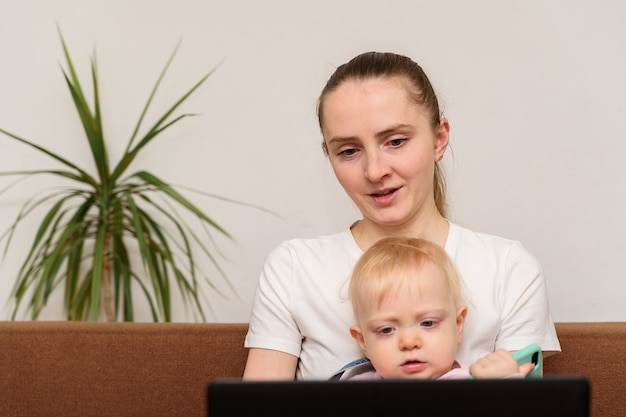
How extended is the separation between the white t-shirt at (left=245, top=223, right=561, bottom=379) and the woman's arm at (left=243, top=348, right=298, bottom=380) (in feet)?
0.05

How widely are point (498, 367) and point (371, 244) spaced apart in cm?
51

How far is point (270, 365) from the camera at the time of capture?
175cm

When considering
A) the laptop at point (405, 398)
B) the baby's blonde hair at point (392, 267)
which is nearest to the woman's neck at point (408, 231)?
the baby's blonde hair at point (392, 267)

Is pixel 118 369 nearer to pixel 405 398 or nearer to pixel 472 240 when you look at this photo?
pixel 472 240

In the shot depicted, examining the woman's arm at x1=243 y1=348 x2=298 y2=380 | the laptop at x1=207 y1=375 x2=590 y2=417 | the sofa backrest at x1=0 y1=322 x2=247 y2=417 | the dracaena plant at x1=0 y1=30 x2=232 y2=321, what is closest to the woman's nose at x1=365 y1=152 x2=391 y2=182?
the woman's arm at x1=243 y1=348 x2=298 y2=380

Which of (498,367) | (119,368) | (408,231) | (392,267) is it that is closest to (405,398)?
(498,367)

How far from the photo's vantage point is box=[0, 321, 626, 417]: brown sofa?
1971 millimetres

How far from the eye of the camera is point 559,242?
280cm

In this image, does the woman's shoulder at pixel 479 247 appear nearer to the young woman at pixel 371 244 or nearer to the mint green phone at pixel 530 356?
the young woman at pixel 371 244

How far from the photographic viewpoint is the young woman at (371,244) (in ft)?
5.64

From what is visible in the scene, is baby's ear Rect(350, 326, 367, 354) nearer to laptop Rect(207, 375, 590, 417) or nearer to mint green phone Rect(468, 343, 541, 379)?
mint green phone Rect(468, 343, 541, 379)

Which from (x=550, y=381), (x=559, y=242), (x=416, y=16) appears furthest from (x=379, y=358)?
(x=416, y=16)

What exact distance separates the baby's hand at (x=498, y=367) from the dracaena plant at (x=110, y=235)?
4.83 feet

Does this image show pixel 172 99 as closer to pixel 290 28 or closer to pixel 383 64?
pixel 290 28
